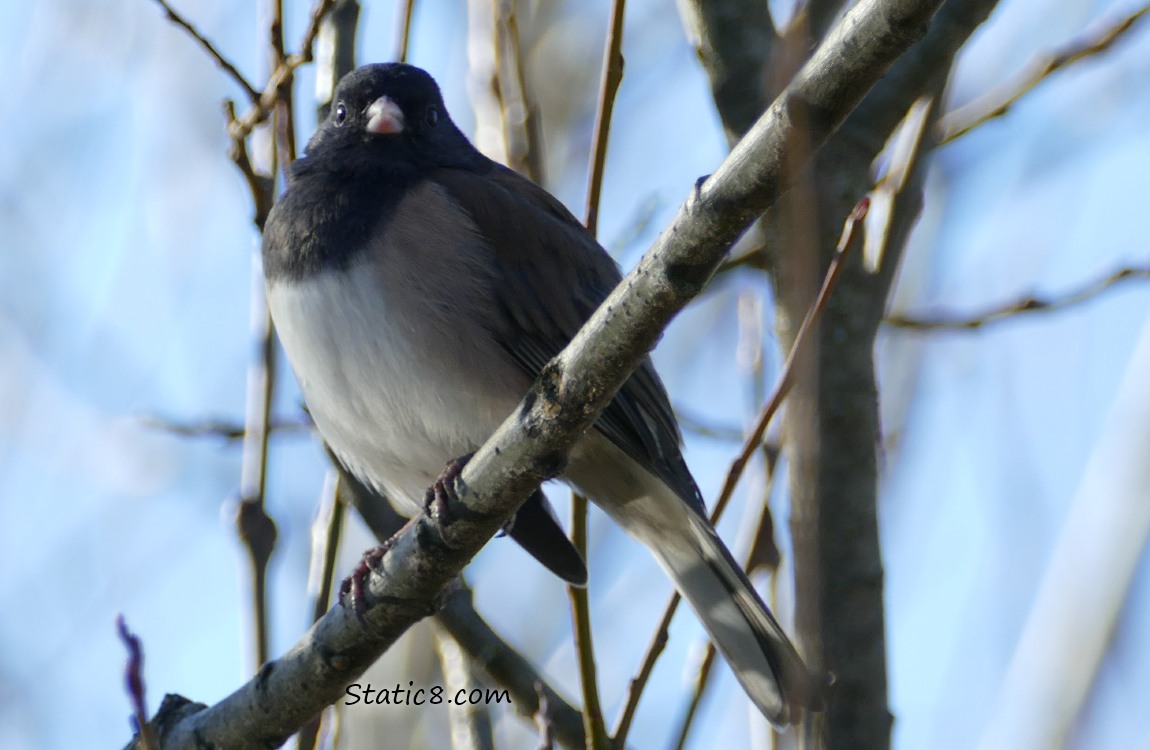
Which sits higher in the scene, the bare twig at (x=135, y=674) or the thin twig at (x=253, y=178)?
the thin twig at (x=253, y=178)

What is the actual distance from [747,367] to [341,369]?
2.99ft

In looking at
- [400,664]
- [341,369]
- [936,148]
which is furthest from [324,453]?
[936,148]

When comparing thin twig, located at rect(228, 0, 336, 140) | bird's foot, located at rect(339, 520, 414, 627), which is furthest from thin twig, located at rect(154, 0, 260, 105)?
bird's foot, located at rect(339, 520, 414, 627)

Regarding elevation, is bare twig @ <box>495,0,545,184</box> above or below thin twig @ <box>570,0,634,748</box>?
above

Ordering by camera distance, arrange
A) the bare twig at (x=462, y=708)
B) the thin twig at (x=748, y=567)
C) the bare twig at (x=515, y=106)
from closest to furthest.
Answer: the thin twig at (x=748, y=567)
the bare twig at (x=462, y=708)
the bare twig at (x=515, y=106)

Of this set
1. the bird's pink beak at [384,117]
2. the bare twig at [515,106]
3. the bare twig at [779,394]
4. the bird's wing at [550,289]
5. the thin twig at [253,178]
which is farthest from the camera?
the bird's pink beak at [384,117]

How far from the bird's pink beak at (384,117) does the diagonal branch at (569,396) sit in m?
1.06

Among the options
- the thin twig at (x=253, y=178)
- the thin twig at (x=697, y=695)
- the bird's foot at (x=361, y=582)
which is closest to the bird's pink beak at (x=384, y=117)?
the thin twig at (x=253, y=178)

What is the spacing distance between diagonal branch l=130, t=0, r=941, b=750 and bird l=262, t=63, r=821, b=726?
404 millimetres

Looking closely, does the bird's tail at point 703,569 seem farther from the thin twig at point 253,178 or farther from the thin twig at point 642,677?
the thin twig at point 253,178

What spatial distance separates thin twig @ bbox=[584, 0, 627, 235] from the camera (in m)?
2.05

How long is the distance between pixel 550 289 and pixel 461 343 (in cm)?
27

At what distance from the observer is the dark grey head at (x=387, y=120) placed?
2814 millimetres

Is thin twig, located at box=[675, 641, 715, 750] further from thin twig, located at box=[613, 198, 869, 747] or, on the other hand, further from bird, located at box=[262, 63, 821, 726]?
bird, located at box=[262, 63, 821, 726]
